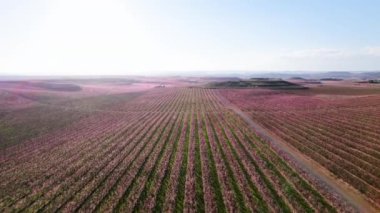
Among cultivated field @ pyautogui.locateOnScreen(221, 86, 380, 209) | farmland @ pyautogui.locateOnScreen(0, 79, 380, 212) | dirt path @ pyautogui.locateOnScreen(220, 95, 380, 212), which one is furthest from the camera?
cultivated field @ pyautogui.locateOnScreen(221, 86, 380, 209)

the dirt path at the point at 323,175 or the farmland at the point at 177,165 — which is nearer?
the dirt path at the point at 323,175

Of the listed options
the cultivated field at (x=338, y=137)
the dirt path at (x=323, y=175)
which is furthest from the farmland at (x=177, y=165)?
the dirt path at (x=323, y=175)

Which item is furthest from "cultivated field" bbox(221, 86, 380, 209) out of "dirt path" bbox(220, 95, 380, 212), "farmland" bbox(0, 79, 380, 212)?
"dirt path" bbox(220, 95, 380, 212)

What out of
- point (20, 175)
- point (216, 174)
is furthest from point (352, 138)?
→ point (20, 175)

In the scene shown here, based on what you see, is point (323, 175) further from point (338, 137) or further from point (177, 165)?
point (338, 137)

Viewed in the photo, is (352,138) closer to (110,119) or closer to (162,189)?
(162,189)

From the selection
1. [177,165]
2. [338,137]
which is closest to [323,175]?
[177,165]

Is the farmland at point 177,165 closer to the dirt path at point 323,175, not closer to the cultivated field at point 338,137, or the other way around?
the cultivated field at point 338,137

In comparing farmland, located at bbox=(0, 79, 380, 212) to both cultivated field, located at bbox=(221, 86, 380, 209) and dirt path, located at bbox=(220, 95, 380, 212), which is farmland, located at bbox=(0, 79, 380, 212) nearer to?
cultivated field, located at bbox=(221, 86, 380, 209)
